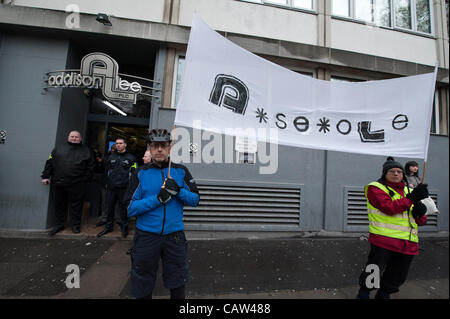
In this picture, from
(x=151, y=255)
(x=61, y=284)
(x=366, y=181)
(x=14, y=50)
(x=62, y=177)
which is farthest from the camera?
(x=366, y=181)

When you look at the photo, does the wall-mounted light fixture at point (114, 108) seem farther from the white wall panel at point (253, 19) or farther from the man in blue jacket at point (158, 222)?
the man in blue jacket at point (158, 222)

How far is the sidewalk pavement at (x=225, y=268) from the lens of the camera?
2.78 meters

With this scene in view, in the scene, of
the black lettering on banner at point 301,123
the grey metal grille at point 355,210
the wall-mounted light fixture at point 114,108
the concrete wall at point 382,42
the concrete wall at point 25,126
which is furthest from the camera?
the wall-mounted light fixture at point 114,108

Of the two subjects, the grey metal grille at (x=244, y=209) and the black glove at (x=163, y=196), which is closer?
the black glove at (x=163, y=196)

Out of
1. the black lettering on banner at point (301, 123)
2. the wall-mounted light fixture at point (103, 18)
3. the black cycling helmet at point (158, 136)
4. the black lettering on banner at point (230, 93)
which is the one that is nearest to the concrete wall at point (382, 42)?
the black lettering on banner at point (301, 123)

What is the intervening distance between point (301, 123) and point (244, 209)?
2958mm

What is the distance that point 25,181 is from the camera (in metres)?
4.56

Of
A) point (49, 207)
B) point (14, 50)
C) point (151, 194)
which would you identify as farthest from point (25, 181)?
point (151, 194)

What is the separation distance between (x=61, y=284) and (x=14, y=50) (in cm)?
521

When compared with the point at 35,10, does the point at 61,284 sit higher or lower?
lower

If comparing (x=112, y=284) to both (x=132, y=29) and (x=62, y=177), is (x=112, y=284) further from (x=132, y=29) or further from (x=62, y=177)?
(x=132, y=29)

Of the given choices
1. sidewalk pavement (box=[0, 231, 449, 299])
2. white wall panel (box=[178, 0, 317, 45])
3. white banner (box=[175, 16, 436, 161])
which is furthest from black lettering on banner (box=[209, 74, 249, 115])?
white wall panel (box=[178, 0, 317, 45])

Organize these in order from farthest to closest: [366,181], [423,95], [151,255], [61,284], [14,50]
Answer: [366,181]
[14,50]
[61,284]
[423,95]
[151,255]

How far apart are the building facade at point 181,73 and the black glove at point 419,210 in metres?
2.94
